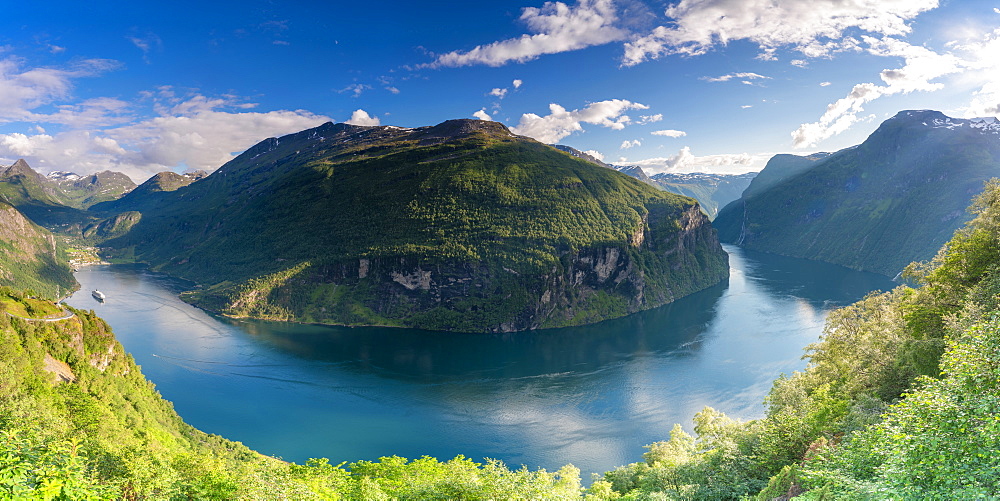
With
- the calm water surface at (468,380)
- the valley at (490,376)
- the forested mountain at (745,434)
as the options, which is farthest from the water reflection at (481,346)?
the forested mountain at (745,434)

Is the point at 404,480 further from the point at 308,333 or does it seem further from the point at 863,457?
the point at 308,333

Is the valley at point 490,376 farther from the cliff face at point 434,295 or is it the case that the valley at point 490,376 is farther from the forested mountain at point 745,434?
the cliff face at point 434,295

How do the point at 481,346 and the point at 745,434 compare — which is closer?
the point at 745,434

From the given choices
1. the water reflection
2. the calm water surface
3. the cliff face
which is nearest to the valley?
the calm water surface

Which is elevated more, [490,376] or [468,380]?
[490,376]

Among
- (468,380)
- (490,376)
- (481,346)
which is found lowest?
(468,380)

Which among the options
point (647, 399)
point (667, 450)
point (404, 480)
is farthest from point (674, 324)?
point (404, 480)

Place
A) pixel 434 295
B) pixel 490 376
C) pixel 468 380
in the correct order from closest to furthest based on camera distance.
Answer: pixel 468 380 → pixel 490 376 → pixel 434 295

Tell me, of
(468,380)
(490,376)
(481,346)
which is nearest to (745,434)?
(468,380)

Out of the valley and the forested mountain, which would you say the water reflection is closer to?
the valley

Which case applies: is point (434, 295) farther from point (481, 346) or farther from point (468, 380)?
point (468, 380)
